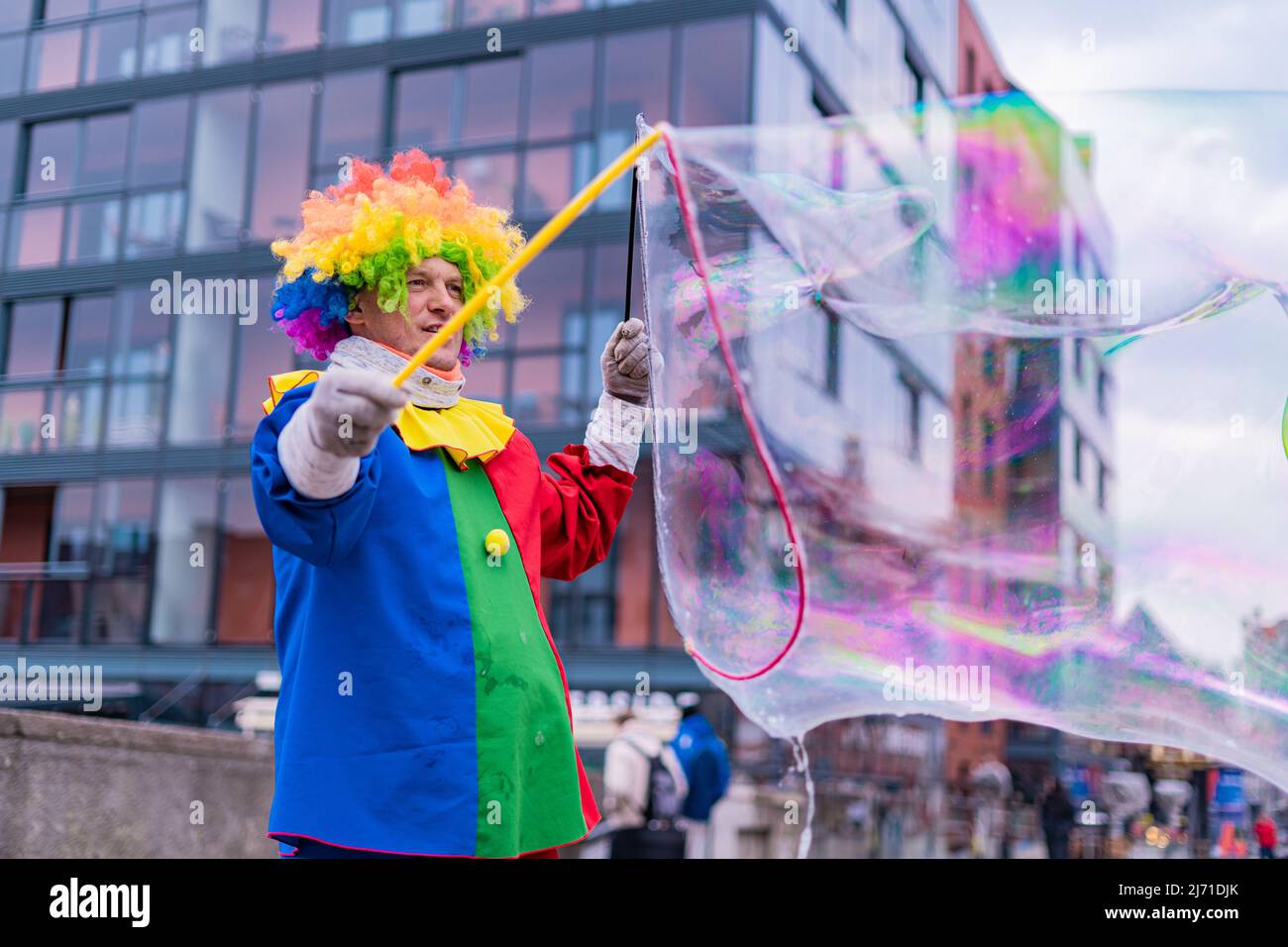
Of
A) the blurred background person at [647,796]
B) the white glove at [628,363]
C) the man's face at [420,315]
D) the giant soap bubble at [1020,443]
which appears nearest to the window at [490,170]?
the blurred background person at [647,796]

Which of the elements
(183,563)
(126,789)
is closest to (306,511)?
(126,789)

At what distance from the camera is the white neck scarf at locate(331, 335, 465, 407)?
2.46 m

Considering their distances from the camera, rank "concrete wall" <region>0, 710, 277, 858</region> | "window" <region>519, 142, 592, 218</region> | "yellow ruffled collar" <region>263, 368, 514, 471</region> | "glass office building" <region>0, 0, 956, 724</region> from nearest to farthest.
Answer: "yellow ruffled collar" <region>263, 368, 514, 471</region> < "concrete wall" <region>0, 710, 277, 858</region> < "glass office building" <region>0, 0, 956, 724</region> < "window" <region>519, 142, 592, 218</region>

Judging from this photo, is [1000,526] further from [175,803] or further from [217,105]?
[217,105]

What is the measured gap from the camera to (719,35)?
46.8 ft

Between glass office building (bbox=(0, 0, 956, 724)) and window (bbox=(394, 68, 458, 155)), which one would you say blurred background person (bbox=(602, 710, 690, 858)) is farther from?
window (bbox=(394, 68, 458, 155))

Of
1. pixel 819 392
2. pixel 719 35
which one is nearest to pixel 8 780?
pixel 819 392

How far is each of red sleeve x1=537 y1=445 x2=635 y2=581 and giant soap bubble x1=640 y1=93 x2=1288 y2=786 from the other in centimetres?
17

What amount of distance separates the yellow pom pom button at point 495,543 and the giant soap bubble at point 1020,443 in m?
0.40

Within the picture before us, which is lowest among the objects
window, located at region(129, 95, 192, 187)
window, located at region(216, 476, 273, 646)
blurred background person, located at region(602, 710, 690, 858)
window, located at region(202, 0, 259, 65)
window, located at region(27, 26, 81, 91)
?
blurred background person, located at region(602, 710, 690, 858)

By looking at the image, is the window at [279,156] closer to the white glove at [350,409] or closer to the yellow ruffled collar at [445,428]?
the yellow ruffled collar at [445,428]

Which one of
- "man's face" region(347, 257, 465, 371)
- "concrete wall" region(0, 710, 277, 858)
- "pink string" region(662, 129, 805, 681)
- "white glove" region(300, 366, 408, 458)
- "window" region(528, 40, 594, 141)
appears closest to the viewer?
"white glove" region(300, 366, 408, 458)

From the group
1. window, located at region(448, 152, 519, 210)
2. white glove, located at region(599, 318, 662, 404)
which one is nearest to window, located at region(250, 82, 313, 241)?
window, located at region(448, 152, 519, 210)

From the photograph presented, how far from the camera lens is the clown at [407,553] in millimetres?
2148
